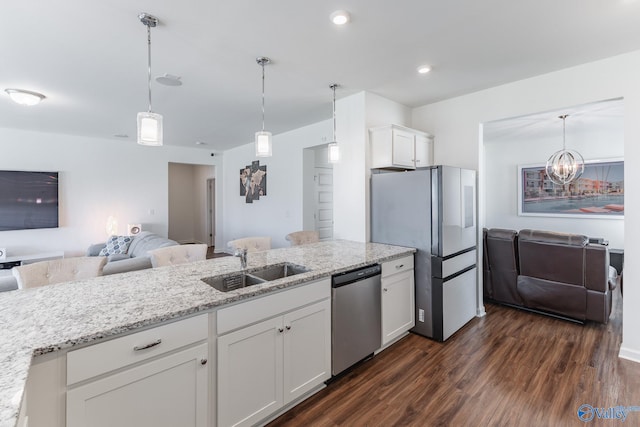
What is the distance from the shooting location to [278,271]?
243 centimetres

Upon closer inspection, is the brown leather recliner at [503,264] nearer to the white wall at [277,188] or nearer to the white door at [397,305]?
the white door at [397,305]

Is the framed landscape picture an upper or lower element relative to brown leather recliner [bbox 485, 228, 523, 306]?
upper

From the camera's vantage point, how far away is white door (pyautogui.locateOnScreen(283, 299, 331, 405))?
190 centimetres

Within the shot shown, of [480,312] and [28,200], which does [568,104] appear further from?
Result: [28,200]

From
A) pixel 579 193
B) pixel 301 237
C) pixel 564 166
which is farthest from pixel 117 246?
pixel 579 193

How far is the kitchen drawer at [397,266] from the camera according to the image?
266cm

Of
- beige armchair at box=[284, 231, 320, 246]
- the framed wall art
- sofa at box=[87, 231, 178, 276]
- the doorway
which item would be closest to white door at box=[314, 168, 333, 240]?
the framed wall art

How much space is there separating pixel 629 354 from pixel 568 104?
2296 mm

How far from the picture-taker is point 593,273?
304cm

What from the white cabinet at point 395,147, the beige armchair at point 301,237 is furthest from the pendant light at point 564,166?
the beige armchair at point 301,237

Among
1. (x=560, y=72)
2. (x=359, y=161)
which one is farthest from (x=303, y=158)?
(x=560, y=72)

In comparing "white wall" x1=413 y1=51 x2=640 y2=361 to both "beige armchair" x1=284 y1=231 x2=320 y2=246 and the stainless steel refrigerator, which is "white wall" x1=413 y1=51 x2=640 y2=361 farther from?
"beige armchair" x1=284 y1=231 x2=320 y2=246

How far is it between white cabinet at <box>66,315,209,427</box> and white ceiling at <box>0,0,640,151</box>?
196 centimetres

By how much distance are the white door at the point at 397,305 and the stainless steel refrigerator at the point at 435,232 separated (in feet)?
0.33
